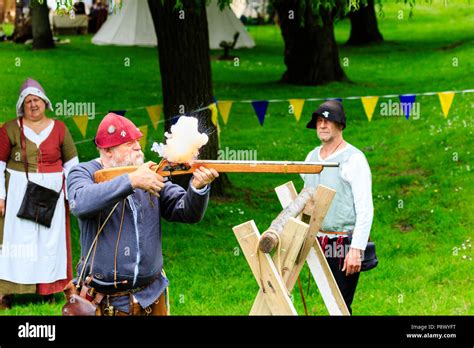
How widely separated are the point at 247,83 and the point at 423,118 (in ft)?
24.2

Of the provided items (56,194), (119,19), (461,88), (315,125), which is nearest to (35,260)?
(56,194)

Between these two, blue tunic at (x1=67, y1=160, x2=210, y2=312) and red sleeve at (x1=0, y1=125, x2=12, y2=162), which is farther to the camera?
red sleeve at (x1=0, y1=125, x2=12, y2=162)

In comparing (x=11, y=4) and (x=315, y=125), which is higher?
(x=315, y=125)

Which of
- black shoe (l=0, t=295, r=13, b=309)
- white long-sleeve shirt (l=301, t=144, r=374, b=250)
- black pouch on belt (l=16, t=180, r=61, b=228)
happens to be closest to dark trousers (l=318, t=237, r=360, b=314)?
white long-sleeve shirt (l=301, t=144, r=374, b=250)

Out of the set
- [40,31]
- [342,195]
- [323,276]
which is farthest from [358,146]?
[40,31]

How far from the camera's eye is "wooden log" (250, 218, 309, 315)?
17.9 feet

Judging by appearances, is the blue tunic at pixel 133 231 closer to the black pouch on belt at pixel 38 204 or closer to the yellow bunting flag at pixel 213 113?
the black pouch on belt at pixel 38 204

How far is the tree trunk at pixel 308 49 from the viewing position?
950 inches

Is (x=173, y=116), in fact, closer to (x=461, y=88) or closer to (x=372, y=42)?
(x=461, y=88)

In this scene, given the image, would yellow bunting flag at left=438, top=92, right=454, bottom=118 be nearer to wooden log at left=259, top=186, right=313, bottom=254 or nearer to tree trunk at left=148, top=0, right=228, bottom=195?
tree trunk at left=148, top=0, right=228, bottom=195

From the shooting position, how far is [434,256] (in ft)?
35.4

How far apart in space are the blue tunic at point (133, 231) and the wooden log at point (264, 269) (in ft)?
0.97

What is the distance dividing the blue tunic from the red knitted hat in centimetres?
16

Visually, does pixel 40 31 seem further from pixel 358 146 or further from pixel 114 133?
pixel 114 133
